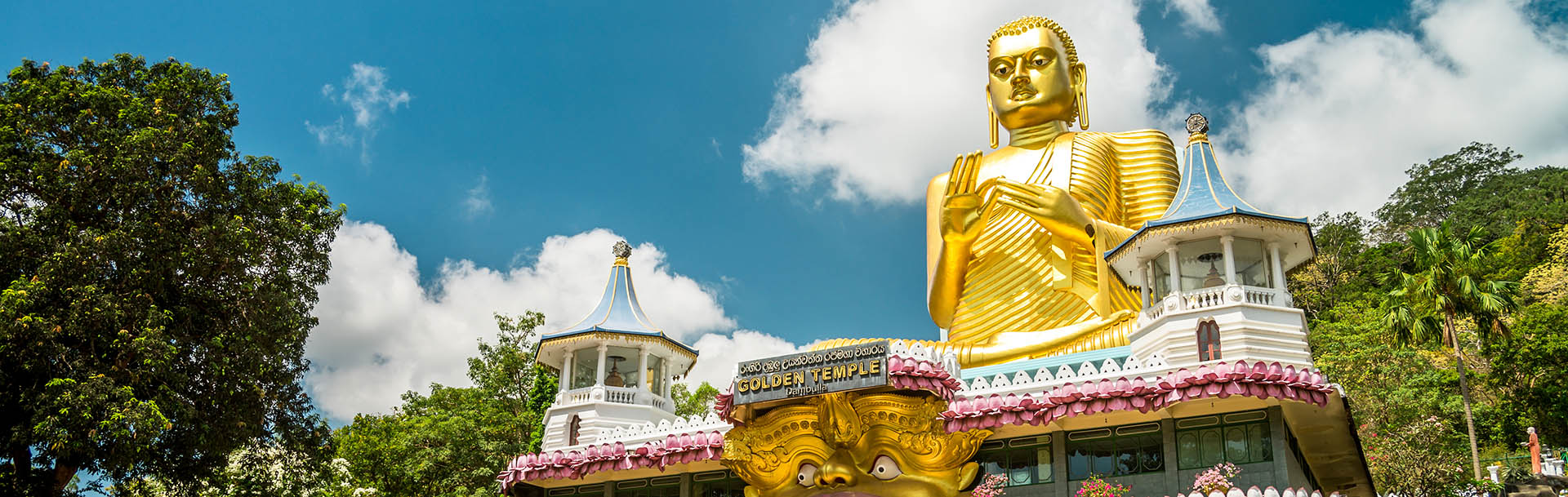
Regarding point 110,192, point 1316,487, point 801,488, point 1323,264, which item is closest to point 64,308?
point 110,192

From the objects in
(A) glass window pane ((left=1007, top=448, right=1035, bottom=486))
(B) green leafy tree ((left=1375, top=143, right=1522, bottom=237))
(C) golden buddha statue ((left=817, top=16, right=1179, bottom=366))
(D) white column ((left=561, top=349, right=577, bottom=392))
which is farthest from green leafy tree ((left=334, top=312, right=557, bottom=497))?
(B) green leafy tree ((left=1375, top=143, right=1522, bottom=237))

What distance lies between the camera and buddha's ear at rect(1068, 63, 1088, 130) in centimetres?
2212

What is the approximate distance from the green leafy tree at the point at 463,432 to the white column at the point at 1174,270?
14.7 metres

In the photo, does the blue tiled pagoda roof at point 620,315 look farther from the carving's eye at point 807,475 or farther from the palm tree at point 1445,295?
the palm tree at point 1445,295

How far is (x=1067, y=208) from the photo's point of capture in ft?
57.9

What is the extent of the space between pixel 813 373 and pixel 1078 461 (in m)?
3.30

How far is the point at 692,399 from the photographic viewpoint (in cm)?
3303

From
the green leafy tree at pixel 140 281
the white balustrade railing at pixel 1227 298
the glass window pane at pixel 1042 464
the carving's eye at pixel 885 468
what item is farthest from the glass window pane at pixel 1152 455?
the green leafy tree at pixel 140 281

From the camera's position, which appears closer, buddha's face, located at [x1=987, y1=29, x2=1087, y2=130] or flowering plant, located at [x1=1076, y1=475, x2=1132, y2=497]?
flowering plant, located at [x1=1076, y1=475, x2=1132, y2=497]

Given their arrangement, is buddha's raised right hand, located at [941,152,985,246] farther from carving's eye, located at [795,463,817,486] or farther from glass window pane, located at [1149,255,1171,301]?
carving's eye, located at [795,463,817,486]

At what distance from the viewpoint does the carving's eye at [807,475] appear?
14.5 m

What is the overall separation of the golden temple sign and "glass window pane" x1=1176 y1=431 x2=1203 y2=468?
11.1 ft

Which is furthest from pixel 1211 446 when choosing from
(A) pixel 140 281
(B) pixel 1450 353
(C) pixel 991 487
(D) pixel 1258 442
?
(B) pixel 1450 353

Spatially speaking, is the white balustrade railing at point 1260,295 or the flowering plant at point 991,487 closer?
the flowering plant at point 991,487
